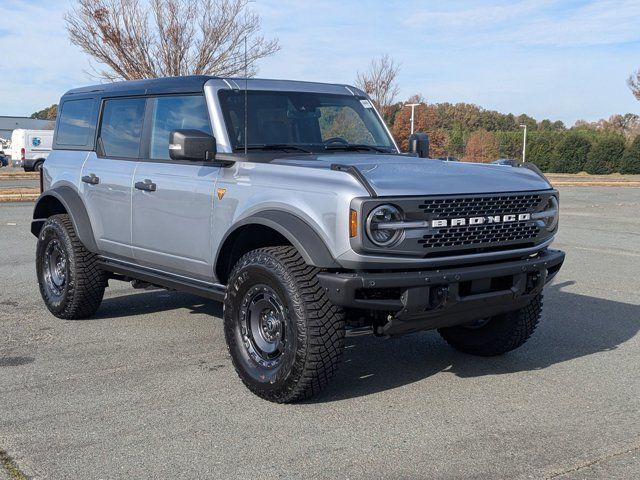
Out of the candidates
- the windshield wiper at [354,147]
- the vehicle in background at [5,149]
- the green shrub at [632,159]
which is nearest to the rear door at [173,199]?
the windshield wiper at [354,147]

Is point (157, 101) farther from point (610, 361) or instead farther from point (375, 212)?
point (610, 361)

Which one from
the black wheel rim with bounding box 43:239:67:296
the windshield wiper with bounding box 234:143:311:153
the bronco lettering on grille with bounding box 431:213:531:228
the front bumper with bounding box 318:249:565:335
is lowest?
the black wheel rim with bounding box 43:239:67:296

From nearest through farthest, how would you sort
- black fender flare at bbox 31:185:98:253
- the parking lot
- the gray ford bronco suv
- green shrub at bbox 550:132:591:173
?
the parking lot, the gray ford bronco suv, black fender flare at bbox 31:185:98:253, green shrub at bbox 550:132:591:173

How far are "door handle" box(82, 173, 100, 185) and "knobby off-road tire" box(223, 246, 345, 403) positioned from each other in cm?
214

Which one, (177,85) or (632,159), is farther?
(632,159)

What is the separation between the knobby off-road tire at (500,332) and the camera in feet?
18.4

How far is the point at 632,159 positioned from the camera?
169 feet

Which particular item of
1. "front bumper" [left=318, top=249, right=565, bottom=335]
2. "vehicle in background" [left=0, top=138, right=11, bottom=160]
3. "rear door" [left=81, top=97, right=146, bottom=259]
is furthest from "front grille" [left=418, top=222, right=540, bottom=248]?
"vehicle in background" [left=0, top=138, right=11, bottom=160]

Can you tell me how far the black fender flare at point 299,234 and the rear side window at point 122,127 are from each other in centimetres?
193

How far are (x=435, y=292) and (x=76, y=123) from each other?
4214 mm

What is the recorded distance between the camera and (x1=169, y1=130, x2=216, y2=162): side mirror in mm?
5137

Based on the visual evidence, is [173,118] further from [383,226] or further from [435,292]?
[435,292]

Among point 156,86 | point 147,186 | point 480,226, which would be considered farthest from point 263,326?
point 156,86

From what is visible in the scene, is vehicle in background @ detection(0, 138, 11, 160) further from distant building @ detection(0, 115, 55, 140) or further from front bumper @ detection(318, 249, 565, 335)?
front bumper @ detection(318, 249, 565, 335)
